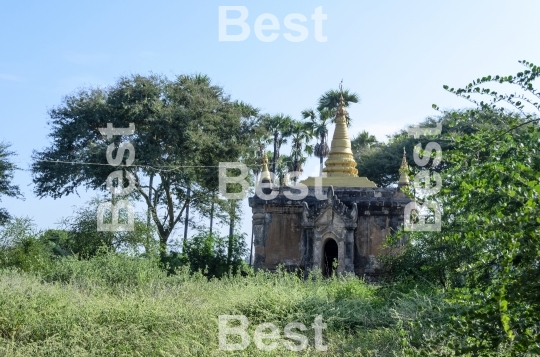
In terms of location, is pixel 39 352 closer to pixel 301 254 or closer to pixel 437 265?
pixel 437 265

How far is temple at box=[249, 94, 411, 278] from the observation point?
19719 millimetres

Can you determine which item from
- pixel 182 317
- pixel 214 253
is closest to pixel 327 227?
pixel 214 253

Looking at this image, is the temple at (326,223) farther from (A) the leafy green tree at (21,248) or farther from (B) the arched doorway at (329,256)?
(A) the leafy green tree at (21,248)

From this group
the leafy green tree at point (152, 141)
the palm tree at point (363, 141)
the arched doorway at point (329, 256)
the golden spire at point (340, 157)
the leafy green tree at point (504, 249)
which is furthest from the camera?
the palm tree at point (363, 141)

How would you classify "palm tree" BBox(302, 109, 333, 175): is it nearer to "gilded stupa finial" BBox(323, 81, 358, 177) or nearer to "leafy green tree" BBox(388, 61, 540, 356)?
"gilded stupa finial" BBox(323, 81, 358, 177)

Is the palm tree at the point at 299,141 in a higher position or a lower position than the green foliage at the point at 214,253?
higher

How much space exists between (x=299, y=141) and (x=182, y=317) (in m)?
21.9

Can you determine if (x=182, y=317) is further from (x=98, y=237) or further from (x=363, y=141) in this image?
(x=363, y=141)

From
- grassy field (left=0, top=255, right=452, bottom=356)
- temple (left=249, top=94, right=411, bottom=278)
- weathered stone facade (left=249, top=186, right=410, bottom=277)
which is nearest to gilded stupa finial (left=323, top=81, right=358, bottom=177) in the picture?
temple (left=249, top=94, right=411, bottom=278)

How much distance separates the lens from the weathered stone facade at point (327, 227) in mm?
19703

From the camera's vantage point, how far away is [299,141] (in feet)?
110

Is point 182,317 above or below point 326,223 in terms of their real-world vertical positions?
below

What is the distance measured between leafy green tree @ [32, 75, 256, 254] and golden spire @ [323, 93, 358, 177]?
23.7 feet

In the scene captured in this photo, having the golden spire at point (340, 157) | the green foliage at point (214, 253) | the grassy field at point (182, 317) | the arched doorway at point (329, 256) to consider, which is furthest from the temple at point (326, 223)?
the grassy field at point (182, 317)
